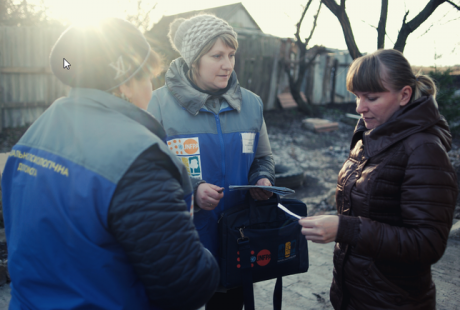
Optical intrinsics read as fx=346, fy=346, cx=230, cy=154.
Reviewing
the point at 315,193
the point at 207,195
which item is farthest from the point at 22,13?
the point at 207,195

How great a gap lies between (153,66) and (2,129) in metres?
8.14

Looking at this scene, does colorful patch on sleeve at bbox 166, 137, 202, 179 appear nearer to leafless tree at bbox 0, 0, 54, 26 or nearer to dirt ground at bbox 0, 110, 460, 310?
dirt ground at bbox 0, 110, 460, 310

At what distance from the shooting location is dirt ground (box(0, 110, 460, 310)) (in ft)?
9.46

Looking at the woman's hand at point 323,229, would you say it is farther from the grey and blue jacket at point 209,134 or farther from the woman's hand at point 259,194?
the grey and blue jacket at point 209,134

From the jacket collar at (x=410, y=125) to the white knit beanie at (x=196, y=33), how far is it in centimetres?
109

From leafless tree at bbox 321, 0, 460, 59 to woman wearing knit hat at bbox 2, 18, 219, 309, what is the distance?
3674mm

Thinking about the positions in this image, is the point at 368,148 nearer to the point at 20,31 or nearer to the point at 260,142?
the point at 260,142

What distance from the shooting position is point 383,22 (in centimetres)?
409

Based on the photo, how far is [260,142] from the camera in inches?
94.7

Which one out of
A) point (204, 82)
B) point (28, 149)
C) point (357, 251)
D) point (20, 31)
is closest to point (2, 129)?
point (20, 31)

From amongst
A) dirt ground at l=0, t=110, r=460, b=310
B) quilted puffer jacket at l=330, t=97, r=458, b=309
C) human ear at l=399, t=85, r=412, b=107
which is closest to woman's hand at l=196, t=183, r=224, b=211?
quilted puffer jacket at l=330, t=97, r=458, b=309

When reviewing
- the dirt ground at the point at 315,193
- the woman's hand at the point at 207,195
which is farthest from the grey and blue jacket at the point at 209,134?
the dirt ground at the point at 315,193

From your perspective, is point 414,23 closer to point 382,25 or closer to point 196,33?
point 382,25

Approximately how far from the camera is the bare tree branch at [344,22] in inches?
164
